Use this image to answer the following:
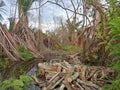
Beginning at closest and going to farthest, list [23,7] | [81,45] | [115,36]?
[115,36] < [81,45] < [23,7]

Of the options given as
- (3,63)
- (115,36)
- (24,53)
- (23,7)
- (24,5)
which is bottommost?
(3,63)

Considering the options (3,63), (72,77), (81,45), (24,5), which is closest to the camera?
(72,77)

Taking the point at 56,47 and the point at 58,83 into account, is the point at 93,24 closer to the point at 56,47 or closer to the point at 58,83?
the point at 58,83

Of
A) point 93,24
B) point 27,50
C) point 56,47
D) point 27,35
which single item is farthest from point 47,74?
point 56,47

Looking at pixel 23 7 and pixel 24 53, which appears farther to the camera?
pixel 23 7

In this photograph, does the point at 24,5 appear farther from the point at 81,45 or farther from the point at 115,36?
the point at 115,36

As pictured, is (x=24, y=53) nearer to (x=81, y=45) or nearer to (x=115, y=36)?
(x=81, y=45)

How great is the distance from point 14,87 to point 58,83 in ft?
4.89

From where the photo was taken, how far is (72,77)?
671 cm

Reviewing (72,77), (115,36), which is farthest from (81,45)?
(115,36)

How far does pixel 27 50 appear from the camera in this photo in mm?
12250

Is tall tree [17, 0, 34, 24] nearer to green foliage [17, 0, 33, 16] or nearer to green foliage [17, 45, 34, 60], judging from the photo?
green foliage [17, 0, 33, 16]

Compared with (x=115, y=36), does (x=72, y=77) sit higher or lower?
lower

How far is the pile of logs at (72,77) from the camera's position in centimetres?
649
